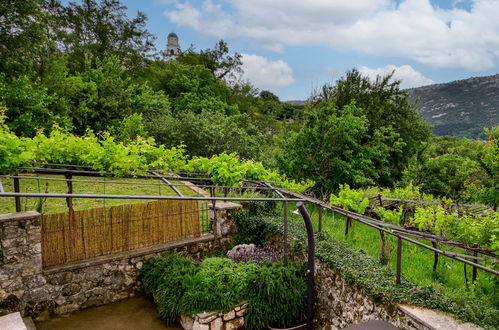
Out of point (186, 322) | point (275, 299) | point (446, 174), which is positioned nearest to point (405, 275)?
point (275, 299)

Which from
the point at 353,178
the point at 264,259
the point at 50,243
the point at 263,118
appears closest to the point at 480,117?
the point at 263,118

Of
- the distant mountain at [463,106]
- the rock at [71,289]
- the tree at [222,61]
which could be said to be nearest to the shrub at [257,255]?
the rock at [71,289]

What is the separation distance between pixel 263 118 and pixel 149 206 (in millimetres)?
26280

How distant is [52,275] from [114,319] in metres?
1.53

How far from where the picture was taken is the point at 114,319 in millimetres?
5961

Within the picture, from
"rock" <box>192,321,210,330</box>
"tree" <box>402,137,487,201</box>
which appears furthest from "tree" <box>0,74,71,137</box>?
"tree" <box>402,137,487,201</box>

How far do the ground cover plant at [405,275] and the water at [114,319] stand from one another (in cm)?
321

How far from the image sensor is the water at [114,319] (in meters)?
5.68

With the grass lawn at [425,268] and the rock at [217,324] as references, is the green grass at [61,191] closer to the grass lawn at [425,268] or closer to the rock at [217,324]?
the rock at [217,324]

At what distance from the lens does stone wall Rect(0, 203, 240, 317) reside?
5406mm

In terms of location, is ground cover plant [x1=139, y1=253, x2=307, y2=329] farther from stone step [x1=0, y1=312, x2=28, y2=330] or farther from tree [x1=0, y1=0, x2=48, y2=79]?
tree [x1=0, y1=0, x2=48, y2=79]

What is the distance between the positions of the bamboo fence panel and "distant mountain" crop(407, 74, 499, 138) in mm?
48278

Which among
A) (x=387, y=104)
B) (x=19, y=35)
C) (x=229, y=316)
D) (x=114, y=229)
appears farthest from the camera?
(x=387, y=104)

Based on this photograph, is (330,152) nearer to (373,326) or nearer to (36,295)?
(373,326)
